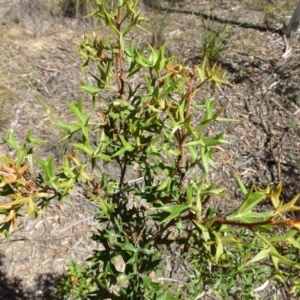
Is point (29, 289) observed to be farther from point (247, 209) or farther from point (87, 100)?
point (247, 209)

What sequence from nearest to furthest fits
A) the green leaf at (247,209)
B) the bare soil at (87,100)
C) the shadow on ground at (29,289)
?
the green leaf at (247,209) < the shadow on ground at (29,289) < the bare soil at (87,100)

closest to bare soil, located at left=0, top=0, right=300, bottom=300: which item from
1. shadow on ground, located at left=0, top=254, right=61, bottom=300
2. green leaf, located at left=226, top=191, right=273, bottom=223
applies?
shadow on ground, located at left=0, top=254, right=61, bottom=300

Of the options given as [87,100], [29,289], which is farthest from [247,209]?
[87,100]

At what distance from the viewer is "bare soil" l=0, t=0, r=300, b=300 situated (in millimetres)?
2398

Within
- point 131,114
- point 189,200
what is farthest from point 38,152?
point 189,200

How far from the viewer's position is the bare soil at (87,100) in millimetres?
2398

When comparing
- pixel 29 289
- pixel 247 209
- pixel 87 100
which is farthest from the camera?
pixel 87 100

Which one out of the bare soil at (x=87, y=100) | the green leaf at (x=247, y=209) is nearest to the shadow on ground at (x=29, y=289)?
the bare soil at (x=87, y=100)

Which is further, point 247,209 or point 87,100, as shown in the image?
point 87,100

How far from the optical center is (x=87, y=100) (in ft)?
10.4

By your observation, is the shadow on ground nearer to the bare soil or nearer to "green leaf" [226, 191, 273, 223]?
Answer: the bare soil

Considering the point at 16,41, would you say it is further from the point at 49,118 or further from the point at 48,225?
the point at 48,225

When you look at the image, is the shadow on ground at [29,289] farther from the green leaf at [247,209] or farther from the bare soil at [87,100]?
the green leaf at [247,209]

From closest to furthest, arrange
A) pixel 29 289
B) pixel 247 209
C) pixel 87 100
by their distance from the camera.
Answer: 1. pixel 247 209
2. pixel 29 289
3. pixel 87 100
